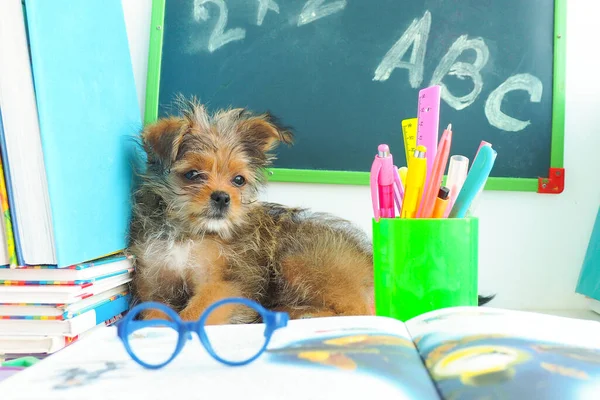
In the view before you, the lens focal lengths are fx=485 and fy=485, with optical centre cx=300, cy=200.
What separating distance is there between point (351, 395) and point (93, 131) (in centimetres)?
73

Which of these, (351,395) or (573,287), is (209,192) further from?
(573,287)

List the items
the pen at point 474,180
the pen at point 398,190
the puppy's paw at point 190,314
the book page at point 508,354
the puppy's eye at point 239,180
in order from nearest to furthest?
the book page at point 508,354 → the pen at point 474,180 → the pen at point 398,190 → the puppy's paw at point 190,314 → the puppy's eye at point 239,180

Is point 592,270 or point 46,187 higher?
point 46,187

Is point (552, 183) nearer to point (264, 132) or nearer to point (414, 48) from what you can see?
point (414, 48)

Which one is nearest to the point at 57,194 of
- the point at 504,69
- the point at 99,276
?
the point at 99,276

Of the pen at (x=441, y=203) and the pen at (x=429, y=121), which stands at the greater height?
the pen at (x=429, y=121)

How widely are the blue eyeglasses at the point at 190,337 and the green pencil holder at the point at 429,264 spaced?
259 mm

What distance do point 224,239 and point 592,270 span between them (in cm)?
89

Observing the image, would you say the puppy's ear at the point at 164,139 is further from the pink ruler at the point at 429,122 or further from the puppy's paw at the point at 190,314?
the pink ruler at the point at 429,122

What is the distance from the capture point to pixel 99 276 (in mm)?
873

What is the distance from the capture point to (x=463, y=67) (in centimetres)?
126

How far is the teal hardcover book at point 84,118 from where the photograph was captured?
0.75 meters

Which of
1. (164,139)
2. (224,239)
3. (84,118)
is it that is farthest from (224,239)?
(84,118)

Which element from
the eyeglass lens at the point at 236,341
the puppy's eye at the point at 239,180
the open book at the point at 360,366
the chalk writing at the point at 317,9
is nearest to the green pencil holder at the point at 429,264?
the open book at the point at 360,366
